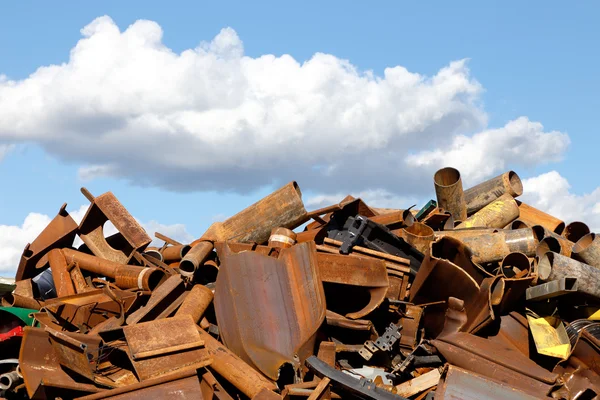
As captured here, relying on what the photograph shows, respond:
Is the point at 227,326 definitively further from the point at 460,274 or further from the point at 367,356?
the point at 460,274

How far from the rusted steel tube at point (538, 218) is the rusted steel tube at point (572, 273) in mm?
3064

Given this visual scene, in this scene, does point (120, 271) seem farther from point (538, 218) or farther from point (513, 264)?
point (538, 218)

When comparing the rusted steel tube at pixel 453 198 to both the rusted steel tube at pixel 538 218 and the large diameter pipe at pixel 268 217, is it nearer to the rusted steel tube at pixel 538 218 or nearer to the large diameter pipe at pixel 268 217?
the rusted steel tube at pixel 538 218

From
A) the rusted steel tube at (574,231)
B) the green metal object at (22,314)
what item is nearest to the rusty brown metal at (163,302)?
the green metal object at (22,314)

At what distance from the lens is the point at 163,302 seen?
754 centimetres

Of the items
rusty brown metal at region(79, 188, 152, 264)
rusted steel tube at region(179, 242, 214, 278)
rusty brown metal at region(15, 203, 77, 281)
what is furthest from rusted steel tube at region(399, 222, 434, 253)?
rusty brown metal at region(15, 203, 77, 281)

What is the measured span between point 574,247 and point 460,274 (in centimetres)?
280

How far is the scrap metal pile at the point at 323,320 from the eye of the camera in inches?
246

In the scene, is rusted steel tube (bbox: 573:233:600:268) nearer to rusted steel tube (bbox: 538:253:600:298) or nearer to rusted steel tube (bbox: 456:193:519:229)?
rusted steel tube (bbox: 538:253:600:298)

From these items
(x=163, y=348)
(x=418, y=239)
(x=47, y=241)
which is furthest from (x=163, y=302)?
(x=418, y=239)

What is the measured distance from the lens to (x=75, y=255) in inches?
367

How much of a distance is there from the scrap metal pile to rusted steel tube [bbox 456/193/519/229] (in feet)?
4.51

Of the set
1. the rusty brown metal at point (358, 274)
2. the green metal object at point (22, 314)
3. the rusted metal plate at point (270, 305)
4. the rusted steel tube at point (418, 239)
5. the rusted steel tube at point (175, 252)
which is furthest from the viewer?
the rusted steel tube at point (175, 252)

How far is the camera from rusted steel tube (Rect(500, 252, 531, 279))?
770cm
